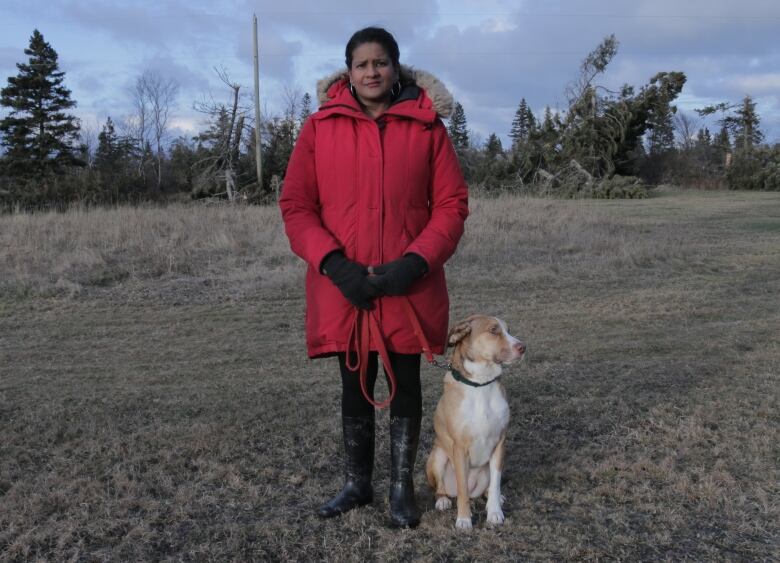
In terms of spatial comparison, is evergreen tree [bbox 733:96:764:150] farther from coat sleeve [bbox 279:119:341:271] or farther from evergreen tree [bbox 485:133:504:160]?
coat sleeve [bbox 279:119:341:271]

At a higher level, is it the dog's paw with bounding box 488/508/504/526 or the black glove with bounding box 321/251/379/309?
the black glove with bounding box 321/251/379/309

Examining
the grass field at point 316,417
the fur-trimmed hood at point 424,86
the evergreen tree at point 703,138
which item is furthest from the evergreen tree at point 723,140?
the fur-trimmed hood at point 424,86

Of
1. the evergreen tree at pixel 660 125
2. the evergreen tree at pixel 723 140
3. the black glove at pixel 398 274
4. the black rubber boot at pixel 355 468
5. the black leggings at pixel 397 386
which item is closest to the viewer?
the black glove at pixel 398 274

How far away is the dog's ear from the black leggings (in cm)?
17

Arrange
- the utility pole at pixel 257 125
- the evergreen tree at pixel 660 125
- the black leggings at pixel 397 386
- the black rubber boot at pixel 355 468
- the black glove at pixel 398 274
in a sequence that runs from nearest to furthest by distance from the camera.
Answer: the black glove at pixel 398 274 → the black leggings at pixel 397 386 → the black rubber boot at pixel 355 468 → the utility pole at pixel 257 125 → the evergreen tree at pixel 660 125

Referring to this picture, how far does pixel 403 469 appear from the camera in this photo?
3025mm

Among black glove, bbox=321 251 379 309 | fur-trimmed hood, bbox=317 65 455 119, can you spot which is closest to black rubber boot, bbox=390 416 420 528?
black glove, bbox=321 251 379 309

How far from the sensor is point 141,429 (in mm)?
4137

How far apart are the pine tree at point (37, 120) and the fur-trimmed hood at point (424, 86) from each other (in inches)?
1107

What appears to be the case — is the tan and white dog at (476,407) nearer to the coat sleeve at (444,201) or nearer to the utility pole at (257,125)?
the coat sleeve at (444,201)

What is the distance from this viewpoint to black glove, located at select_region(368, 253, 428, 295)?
2.60 m

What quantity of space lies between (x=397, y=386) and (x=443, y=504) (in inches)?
25.3

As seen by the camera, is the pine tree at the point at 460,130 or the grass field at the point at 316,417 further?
the pine tree at the point at 460,130

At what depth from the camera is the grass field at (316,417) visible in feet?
9.50
